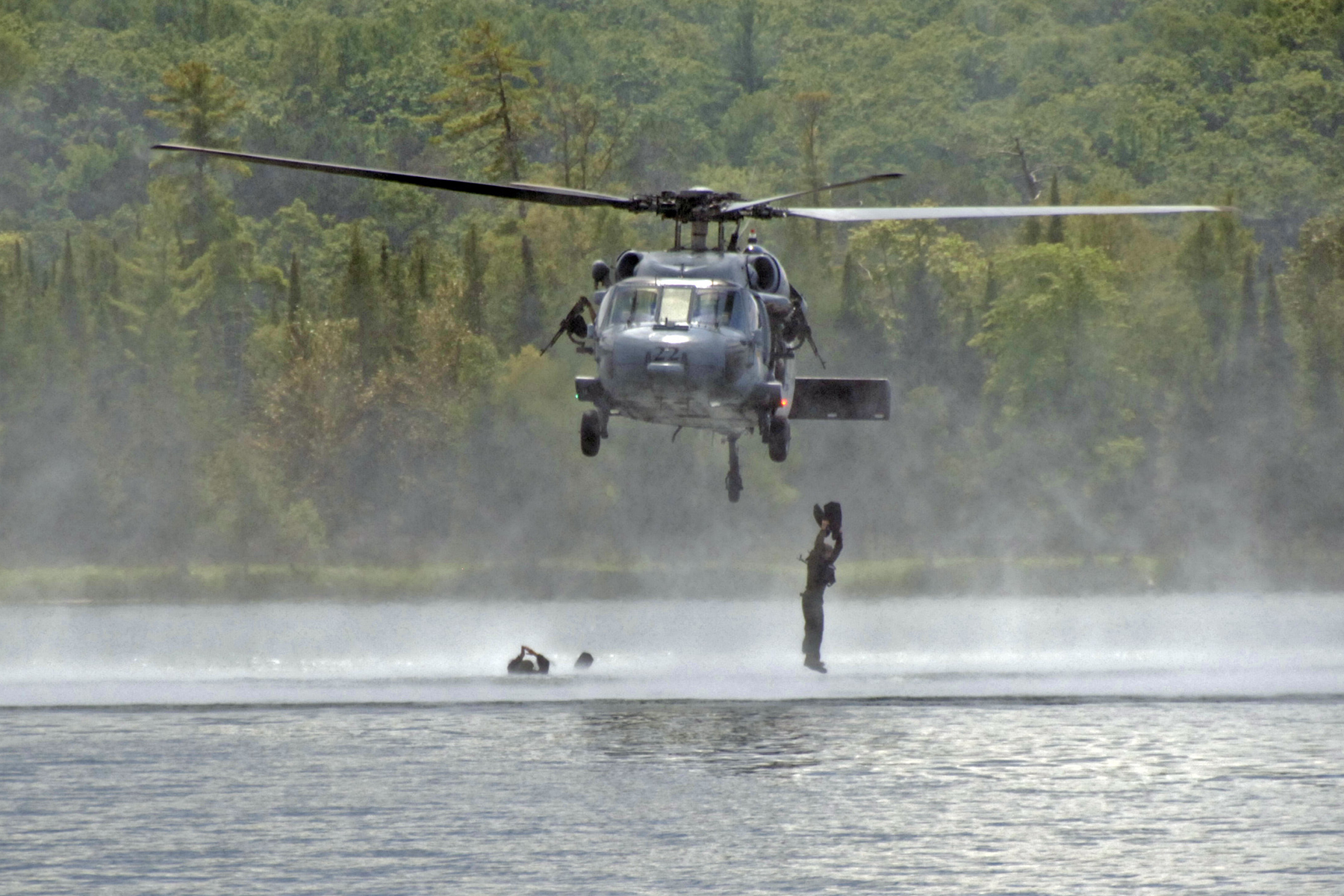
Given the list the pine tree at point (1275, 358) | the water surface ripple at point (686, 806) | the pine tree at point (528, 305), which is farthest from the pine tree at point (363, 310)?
the water surface ripple at point (686, 806)

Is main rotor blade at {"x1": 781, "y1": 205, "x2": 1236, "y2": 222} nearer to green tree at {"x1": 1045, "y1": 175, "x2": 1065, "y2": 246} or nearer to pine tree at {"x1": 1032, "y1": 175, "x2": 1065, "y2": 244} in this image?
green tree at {"x1": 1045, "y1": 175, "x2": 1065, "y2": 246}

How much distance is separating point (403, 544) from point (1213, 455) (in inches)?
1656

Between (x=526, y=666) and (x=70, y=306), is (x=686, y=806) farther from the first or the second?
(x=70, y=306)

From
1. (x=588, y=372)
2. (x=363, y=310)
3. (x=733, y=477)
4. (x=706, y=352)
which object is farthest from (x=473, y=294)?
(x=706, y=352)

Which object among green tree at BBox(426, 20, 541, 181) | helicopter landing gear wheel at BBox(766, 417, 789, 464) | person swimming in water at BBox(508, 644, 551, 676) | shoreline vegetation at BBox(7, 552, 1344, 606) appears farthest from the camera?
green tree at BBox(426, 20, 541, 181)

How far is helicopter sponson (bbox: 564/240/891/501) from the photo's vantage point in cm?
2842

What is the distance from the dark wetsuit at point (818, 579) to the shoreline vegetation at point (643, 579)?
53.0 m

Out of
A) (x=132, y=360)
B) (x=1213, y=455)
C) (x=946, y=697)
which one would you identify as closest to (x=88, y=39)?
(x=132, y=360)

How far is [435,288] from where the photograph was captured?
4833 inches

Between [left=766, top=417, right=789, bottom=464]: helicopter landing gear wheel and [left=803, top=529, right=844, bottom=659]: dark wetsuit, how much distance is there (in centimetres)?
394

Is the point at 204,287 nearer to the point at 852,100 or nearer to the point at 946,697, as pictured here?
the point at 852,100

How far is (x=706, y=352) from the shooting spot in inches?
1116

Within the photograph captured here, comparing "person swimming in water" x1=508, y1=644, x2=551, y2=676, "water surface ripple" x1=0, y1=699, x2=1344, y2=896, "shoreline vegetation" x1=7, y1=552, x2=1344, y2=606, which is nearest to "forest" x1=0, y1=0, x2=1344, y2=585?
"shoreline vegetation" x1=7, y1=552, x2=1344, y2=606

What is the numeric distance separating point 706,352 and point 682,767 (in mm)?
7134
